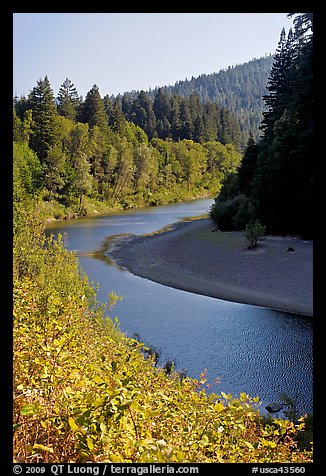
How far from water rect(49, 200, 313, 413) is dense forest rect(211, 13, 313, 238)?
743 centimetres

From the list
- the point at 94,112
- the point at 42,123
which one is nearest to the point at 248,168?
the point at 42,123

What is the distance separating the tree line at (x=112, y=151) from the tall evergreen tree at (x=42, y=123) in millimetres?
87

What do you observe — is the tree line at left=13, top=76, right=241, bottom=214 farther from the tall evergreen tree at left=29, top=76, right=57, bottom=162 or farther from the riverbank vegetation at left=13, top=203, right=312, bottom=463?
the riverbank vegetation at left=13, top=203, right=312, bottom=463

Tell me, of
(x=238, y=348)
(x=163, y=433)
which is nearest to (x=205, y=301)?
(x=238, y=348)

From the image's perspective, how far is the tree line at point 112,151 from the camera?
130 ft

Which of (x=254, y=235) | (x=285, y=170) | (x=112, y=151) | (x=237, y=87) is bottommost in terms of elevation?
(x=254, y=235)

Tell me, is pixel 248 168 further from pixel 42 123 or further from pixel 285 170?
pixel 42 123

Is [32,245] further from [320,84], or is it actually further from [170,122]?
[170,122]

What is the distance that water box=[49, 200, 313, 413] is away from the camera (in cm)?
788

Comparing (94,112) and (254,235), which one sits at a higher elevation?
(94,112)

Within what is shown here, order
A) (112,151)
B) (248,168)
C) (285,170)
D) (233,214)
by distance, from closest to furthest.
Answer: (285,170), (233,214), (248,168), (112,151)

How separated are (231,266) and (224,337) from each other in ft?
22.8

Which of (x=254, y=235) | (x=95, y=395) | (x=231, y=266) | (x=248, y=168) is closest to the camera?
(x=95, y=395)

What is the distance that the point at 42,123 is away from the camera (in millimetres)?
40938
